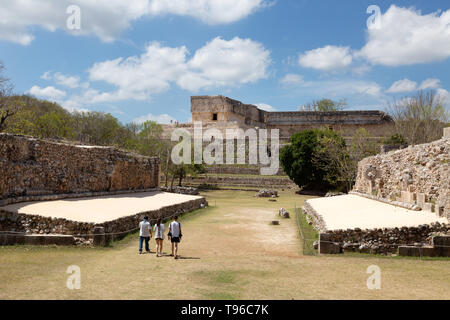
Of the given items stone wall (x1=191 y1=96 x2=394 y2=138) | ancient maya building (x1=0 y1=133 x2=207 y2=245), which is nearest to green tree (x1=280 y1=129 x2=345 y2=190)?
ancient maya building (x1=0 y1=133 x2=207 y2=245)

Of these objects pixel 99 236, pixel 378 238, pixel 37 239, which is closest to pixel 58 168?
pixel 37 239

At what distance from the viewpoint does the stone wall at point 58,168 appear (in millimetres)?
10719

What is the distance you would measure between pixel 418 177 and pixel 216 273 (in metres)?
7.65

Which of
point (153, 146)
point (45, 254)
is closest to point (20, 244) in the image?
point (45, 254)

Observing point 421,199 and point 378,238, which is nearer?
point 378,238

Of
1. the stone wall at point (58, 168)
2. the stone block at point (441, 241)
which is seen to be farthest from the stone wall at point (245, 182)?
the stone block at point (441, 241)

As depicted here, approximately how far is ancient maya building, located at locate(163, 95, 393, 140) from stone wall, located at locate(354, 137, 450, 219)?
24.6m

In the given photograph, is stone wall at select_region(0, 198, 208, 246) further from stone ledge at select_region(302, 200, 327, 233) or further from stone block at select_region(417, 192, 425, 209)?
stone block at select_region(417, 192, 425, 209)

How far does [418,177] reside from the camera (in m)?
11.0

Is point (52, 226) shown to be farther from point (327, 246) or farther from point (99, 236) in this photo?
point (327, 246)

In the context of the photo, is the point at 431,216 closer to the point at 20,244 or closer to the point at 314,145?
the point at 20,244

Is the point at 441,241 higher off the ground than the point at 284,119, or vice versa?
the point at 284,119

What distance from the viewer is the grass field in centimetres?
519

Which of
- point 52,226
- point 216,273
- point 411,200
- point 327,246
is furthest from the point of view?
point 411,200
